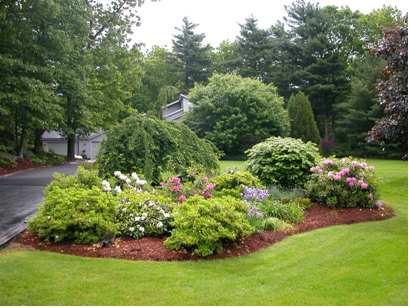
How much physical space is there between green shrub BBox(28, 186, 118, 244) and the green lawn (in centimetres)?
41

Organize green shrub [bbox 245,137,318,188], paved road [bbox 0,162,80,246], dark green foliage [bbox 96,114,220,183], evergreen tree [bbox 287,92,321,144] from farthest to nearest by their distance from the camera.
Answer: evergreen tree [bbox 287,92,321,144], green shrub [bbox 245,137,318,188], dark green foliage [bbox 96,114,220,183], paved road [bbox 0,162,80,246]

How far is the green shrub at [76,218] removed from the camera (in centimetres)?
457

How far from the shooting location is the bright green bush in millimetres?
4309

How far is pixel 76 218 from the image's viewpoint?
457cm

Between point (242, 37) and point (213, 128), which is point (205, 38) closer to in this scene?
point (242, 37)

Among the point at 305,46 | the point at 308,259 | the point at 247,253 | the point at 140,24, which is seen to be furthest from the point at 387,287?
the point at 305,46

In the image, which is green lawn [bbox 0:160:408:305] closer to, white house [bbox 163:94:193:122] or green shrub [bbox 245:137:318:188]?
green shrub [bbox 245:137:318:188]

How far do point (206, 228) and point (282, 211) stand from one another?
254 cm

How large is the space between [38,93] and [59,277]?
12522 millimetres

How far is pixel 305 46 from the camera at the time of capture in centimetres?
2859

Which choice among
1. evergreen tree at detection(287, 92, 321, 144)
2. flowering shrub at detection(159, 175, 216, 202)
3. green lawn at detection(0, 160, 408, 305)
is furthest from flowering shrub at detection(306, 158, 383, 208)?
evergreen tree at detection(287, 92, 321, 144)

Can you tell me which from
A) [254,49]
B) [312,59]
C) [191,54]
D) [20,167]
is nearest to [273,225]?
[20,167]

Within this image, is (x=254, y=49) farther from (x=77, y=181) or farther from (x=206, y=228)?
(x=206, y=228)

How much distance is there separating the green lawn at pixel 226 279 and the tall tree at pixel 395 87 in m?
4.64
